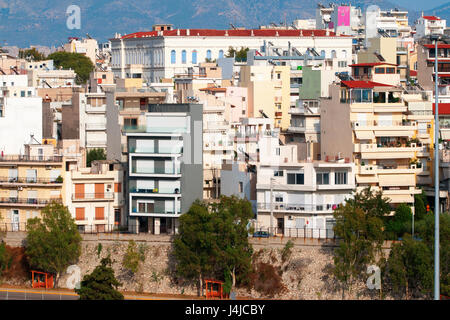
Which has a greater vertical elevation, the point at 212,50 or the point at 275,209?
the point at 212,50

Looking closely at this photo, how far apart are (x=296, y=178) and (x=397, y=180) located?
14.5ft

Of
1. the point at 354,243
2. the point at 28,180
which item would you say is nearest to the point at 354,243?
the point at 354,243

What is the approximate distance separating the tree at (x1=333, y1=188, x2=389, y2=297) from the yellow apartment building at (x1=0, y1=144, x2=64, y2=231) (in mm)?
10029

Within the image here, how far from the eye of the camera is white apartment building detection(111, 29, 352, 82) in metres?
106

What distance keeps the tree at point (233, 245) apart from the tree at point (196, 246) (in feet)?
0.84

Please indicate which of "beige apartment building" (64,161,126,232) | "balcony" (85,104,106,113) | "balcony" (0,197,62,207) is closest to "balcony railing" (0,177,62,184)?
"beige apartment building" (64,161,126,232)

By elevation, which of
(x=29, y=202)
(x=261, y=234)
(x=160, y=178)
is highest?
(x=160, y=178)

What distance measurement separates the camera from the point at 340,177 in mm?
44188

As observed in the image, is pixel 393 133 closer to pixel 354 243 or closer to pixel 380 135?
pixel 380 135

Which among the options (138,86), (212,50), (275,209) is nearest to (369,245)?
(275,209)

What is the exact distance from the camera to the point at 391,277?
128 feet
